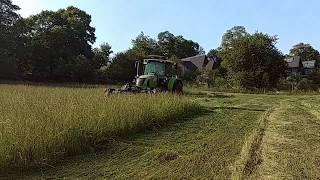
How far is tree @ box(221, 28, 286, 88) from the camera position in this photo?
4200cm

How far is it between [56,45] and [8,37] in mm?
5200

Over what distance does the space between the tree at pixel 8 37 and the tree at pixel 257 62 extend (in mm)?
20659

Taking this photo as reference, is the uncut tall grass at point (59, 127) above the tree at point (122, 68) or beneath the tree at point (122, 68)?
beneath

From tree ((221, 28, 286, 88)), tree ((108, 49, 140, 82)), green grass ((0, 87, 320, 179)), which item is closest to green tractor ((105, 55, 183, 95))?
green grass ((0, 87, 320, 179))

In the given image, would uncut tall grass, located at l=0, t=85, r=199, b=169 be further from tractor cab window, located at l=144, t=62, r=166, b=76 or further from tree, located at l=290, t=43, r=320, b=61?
tree, located at l=290, t=43, r=320, b=61

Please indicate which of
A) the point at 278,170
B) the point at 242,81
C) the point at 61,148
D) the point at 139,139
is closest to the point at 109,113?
the point at 139,139

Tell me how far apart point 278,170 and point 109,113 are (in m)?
4.28

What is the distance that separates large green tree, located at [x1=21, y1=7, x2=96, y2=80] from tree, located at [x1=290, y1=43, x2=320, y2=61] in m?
69.0

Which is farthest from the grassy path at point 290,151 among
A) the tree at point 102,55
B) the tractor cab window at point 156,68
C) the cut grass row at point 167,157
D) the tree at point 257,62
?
the tree at point 102,55

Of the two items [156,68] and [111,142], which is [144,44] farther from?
[111,142]

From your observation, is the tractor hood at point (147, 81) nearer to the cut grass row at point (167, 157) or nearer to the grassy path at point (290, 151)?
the grassy path at point (290, 151)

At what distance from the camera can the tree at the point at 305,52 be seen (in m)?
110

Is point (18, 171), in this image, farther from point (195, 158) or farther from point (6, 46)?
point (6, 46)

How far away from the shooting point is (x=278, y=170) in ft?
20.7
